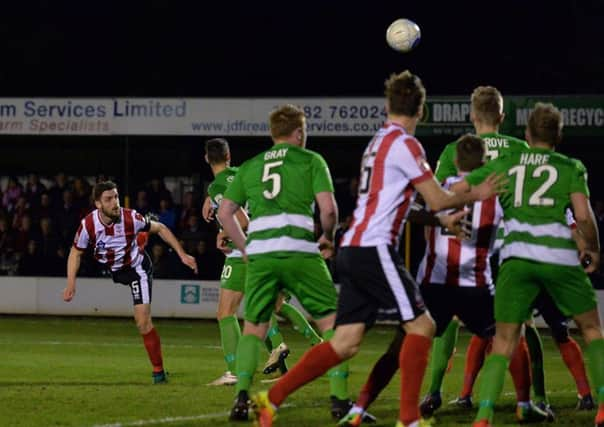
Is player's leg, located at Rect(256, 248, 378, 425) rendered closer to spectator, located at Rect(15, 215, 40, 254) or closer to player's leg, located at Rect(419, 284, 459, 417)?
player's leg, located at Rect(419, 284, 459, 417)

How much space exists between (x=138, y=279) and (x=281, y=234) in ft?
12.8

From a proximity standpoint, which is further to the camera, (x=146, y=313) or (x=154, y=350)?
(x=146, y=313)

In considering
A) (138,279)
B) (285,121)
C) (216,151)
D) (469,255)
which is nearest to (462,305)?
(469,255)

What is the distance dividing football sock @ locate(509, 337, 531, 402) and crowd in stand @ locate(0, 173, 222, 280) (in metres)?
12.7

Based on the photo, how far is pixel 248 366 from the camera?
28.6 feet

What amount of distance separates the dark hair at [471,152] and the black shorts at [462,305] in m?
0.81

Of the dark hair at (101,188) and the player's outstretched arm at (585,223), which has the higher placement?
the dark hair at (101,188)

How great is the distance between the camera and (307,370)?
7645 millimetres

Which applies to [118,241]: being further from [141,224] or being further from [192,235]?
[192,235]

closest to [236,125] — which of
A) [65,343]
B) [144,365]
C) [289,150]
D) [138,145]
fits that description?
Answer: [138,145]

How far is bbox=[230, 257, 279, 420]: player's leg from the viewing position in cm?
862

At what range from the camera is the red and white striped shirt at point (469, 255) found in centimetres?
866

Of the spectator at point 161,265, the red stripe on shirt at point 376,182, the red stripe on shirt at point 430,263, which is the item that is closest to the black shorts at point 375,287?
the red stripe on shirt at point 376,182

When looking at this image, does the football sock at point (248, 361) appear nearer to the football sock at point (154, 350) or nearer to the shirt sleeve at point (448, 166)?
the shirt sleeve at point (448, 166)
